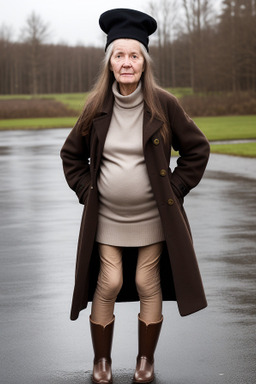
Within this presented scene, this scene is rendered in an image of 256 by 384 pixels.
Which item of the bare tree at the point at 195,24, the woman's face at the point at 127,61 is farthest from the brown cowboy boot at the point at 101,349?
the bare tree at the point at 195,24

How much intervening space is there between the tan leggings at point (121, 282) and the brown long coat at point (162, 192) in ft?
0.24

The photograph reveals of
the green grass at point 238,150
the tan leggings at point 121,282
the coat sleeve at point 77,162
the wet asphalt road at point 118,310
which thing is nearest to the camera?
the tan leggings at point 121,282

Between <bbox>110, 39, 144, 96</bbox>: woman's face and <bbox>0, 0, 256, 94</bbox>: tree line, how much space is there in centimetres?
4183

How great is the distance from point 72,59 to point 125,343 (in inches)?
4987

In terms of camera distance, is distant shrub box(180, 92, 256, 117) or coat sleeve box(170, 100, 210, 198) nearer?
coat sleeve box(170, 100, 210, 198)

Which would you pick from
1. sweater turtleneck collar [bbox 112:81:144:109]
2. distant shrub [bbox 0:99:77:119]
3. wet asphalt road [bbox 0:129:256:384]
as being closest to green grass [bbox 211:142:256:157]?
wet asphalt road [bbox 0:129:256:384]

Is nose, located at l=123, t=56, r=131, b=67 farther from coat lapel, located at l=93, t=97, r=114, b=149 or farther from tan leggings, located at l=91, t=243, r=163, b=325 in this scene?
tan leggings, located at l=91, t=243, r=163, b=325

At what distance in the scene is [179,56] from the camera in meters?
96.0

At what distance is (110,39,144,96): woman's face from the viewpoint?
383 centimetres

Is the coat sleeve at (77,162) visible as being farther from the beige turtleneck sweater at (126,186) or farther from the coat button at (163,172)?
the coat button at (163,172)

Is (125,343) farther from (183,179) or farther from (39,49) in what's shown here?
(39,49)

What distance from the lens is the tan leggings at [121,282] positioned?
12.9 feet

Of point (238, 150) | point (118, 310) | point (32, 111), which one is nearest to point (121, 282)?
point (118, 310)

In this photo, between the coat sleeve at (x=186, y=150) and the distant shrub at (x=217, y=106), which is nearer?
the coat sleeve at (x=186, y=150)
